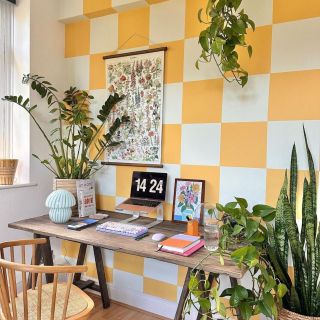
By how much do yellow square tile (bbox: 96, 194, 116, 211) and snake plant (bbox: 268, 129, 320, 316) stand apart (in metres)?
1.31

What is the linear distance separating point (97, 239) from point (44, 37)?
1.83m

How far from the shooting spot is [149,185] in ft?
7.13

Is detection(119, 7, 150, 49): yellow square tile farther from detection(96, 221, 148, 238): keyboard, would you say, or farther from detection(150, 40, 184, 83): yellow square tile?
detection(96, 221, 148, 238): keyboard

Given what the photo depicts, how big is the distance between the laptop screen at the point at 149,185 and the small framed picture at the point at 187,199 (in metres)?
0.10

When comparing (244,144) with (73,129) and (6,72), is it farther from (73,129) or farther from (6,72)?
(6,72)

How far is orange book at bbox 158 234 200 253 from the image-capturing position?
4.90 ft

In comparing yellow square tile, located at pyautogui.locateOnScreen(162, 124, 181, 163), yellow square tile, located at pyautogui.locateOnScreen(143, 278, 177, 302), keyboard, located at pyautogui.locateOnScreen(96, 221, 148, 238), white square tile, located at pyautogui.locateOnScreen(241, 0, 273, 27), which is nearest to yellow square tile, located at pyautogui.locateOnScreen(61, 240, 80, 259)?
yellow square tile, located at pyautogui.locateOnScreen(143, 278, 177, 302)

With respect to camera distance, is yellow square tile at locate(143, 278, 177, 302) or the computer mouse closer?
the computer mouse

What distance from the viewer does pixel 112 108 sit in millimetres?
2383

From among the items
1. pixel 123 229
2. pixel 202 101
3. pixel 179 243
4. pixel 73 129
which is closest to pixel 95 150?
pixel 73 129

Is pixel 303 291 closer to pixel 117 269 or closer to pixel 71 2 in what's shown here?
pixel 117 269

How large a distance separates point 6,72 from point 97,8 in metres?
0.93

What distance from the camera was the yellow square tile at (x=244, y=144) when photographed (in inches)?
71.8

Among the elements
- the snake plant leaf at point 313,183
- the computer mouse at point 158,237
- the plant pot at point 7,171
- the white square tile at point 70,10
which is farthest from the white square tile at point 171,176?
the white square tile at point 70,10
